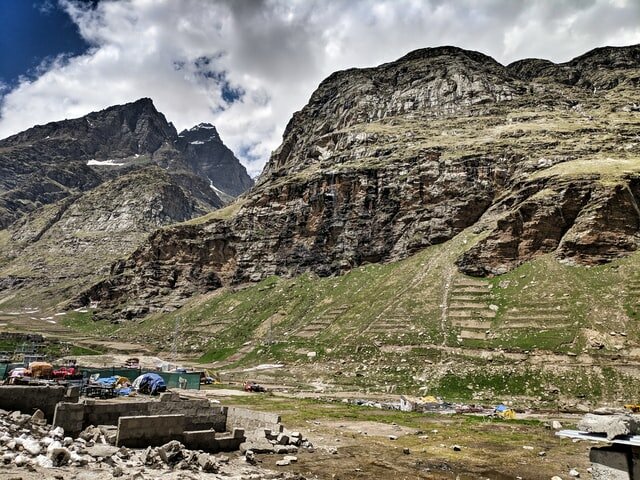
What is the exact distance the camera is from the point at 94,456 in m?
16.1

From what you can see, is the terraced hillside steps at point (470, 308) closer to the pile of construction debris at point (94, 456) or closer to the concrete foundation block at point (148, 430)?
the concrete foundation block at point (148, 430)

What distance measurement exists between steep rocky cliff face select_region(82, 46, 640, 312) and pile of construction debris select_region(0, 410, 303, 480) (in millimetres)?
68307

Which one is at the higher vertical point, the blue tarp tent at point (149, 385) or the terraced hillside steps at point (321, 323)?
the terraced hillside steps at point (321, 323)

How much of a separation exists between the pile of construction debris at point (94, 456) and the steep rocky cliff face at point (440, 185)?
224ft

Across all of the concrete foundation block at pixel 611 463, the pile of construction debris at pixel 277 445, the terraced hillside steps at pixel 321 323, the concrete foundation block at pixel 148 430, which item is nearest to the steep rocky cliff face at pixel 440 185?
the terraced hillside steps at pixel 321 323

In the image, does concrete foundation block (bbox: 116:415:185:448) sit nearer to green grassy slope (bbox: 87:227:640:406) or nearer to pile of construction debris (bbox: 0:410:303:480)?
pile of construction debris (bbox: 0:410:303:480)

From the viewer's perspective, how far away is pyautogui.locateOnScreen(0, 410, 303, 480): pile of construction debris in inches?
548

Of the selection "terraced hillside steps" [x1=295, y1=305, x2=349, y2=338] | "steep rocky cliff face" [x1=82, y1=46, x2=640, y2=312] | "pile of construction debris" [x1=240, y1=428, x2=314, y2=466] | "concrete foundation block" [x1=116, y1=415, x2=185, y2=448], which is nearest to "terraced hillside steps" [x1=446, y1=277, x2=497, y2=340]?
"steep rocky cliff face" [x1=82, y1=46, x2=640, y2=312]

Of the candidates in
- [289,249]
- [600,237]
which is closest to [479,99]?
[289,249]

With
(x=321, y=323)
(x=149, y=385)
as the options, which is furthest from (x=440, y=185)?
(x=149, y=385)

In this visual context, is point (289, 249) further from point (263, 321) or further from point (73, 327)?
point (73, 327)

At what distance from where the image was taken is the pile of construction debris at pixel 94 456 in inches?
548

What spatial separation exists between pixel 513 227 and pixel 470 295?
18245 mm

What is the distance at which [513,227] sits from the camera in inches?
3169
